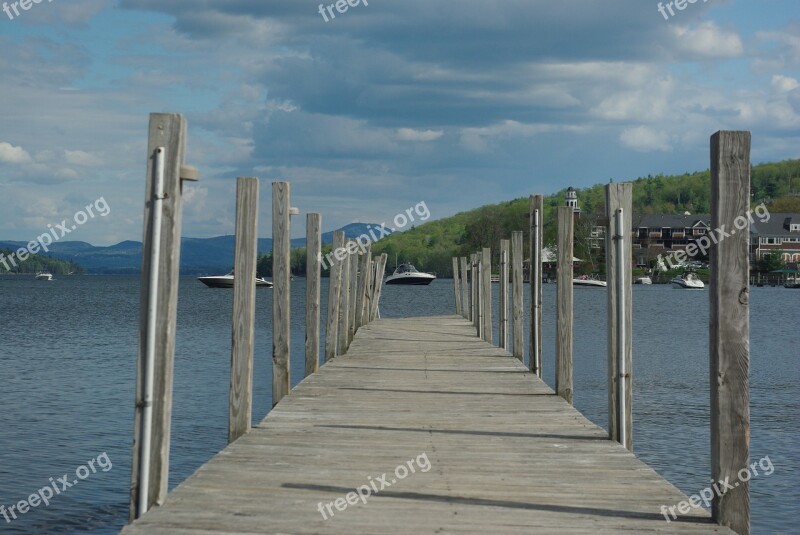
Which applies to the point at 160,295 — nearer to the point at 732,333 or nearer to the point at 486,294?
the point at 732,333

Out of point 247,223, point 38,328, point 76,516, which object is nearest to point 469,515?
point 247,223

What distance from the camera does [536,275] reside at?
1266 cm

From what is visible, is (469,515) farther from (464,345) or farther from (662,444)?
(464,345)

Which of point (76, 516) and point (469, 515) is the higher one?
point (469, 515)

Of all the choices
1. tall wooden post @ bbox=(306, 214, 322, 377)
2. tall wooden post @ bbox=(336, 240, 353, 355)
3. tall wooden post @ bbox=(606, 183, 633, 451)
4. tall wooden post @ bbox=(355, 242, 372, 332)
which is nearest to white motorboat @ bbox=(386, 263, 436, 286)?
tall wooden post @ bbox=(355, 242, 372, 332)

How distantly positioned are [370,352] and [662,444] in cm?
591

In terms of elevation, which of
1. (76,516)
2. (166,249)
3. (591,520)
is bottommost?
(76,516)

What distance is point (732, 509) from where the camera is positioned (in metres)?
5.63

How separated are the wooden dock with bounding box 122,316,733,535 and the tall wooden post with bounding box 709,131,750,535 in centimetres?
30

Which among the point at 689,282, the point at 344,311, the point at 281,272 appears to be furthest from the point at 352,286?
the point at 689,282

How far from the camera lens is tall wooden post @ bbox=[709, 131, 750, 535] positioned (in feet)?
18.4

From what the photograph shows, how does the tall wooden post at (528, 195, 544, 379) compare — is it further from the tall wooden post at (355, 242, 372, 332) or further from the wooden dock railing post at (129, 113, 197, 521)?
the tall wooden post at (355, 242, 372, 332)

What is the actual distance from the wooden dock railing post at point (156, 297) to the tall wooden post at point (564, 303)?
582 cm

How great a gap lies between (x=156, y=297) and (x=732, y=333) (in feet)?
11.9
